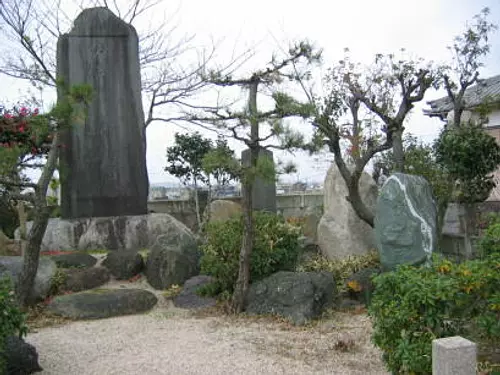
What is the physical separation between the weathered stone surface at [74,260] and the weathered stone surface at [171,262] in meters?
0.91

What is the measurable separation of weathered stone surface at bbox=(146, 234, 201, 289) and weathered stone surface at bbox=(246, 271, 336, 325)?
1.37m

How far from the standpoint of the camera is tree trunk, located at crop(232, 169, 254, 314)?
20.4 feet

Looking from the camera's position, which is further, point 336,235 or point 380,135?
point 380,135

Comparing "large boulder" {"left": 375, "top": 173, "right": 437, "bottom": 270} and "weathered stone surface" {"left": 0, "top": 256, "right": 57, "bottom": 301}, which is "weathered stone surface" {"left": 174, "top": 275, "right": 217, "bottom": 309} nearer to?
"weathered stone surface" {"left": 0, "top": 256, "right": 57, "bottom": 301}

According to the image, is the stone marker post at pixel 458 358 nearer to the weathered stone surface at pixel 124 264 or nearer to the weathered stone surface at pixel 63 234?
the weathered stone surface at pixel 124 264

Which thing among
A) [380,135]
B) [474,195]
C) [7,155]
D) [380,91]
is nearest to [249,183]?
[7,155]

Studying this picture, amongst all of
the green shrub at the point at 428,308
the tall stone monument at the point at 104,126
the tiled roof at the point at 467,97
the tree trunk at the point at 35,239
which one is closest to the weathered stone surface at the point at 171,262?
the tree trunk at the point at 35,239

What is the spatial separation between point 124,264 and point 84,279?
2.20 ft

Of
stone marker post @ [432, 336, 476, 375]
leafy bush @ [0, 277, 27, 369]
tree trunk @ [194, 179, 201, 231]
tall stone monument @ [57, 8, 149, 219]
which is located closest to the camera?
stone marker post @ [432, 336, 476, 375]

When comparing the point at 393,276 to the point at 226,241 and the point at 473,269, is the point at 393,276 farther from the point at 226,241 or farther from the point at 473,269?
the point at 226,241

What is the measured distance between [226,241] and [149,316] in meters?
1.28

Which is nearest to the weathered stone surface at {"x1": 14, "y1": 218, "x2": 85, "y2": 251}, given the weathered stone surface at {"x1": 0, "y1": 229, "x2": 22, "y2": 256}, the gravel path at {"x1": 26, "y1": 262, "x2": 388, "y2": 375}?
the weathered stone surface at {"x1": 0, "y1": 229, "x2": 22, "y2": 256}

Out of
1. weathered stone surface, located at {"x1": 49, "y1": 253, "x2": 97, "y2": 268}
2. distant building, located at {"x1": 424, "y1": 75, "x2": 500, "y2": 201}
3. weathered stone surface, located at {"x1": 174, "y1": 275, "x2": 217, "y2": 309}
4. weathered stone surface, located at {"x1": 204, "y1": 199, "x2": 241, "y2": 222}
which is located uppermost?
distant building, located at {"x1": 424, "y1": 75, "x2": 500, "y2": 201}

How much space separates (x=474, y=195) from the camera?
7.79m
